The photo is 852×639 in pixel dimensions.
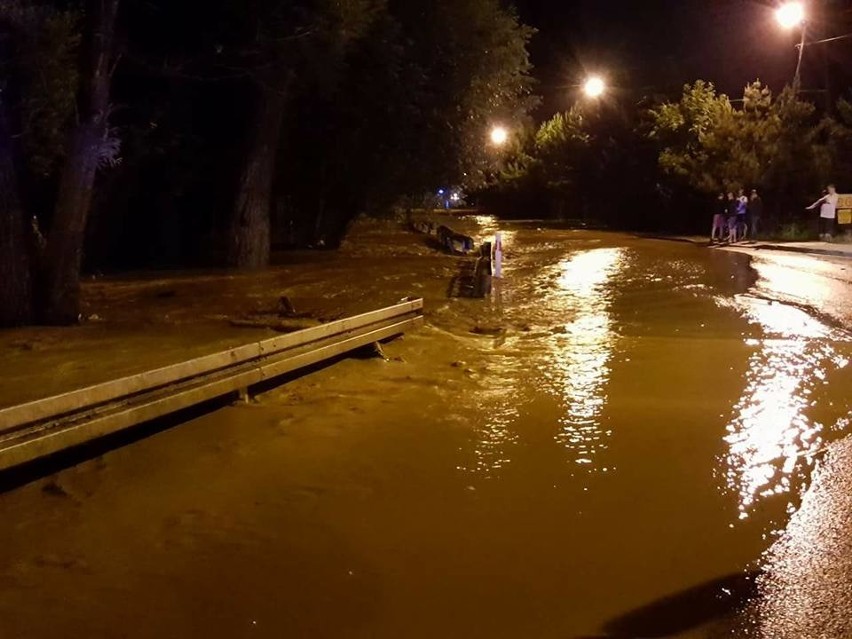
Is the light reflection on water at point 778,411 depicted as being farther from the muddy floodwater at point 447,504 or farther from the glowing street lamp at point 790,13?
the glowing street lamp at point 790,13

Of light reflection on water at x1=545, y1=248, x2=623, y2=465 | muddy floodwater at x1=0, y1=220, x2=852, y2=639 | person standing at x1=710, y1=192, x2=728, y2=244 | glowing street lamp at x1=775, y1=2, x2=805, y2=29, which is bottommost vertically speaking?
muddy floodwater at x1=0, y1=220, x2=852, y2=639

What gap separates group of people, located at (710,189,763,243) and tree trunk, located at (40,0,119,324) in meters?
23.0

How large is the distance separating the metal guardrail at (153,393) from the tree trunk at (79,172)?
479 centimetres

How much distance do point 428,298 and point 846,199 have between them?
1758cm

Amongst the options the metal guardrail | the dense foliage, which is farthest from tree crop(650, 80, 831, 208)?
the metal guardrail

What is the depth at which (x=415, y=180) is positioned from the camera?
78.5 feet

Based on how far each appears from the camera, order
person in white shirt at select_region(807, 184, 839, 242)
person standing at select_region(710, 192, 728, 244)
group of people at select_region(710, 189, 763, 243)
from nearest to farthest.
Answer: person in white shirt at select_region(807, 184, 839, 242)
group of people at select_region(710, 189, 763, 243)
person standing at select_region(710, 192, 728, 244)

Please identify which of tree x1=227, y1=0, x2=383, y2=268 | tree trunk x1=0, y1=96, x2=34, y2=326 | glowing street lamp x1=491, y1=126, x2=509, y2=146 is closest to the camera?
tree trunk x1=0, y1=96, x2=34, y2=326

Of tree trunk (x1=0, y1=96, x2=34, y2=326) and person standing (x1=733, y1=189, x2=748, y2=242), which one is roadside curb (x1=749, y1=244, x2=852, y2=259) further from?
tree trunk (x1=0, y1=96, x2=34, y2=326)

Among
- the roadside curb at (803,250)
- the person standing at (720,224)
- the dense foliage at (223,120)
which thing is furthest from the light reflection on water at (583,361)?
the person standing at (720,224)

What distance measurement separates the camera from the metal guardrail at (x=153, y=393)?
19.9ft

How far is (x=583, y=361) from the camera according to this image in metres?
10.5

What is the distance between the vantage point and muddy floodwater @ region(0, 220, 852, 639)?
4.43 metres

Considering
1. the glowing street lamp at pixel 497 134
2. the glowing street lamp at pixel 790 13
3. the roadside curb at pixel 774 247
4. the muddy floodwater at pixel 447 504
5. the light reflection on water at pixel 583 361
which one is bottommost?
the muddy floodwater at pixel 447 504
